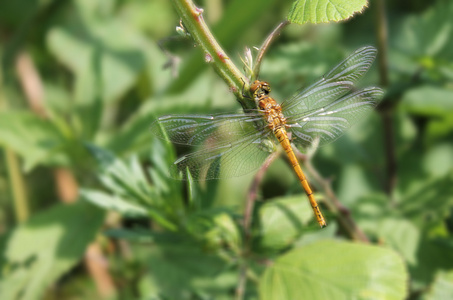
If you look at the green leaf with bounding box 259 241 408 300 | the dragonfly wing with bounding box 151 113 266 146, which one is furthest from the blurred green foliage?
the dragonfly wing with bounding box 151 113 266 146

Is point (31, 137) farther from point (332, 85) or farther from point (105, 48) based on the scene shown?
point (332, 85)

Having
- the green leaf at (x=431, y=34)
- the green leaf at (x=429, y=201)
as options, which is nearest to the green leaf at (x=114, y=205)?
the green leaf at (x=429, y=201)

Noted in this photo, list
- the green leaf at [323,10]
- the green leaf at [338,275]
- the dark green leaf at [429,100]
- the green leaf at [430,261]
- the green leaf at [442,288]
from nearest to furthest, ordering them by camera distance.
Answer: the green leaf at [323,10] → the green leaf at [338,275] → the green leaf at [442,288] → the green leaf at [430,261] → the dark green leaf at [429,100]

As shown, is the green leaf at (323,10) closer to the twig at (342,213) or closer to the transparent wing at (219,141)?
the transparent wing at (219,141)

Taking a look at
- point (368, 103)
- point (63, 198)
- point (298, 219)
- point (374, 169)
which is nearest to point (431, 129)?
point (374, 169)

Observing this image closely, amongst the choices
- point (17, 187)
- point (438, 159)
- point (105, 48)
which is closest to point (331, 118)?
point (438, 159)
